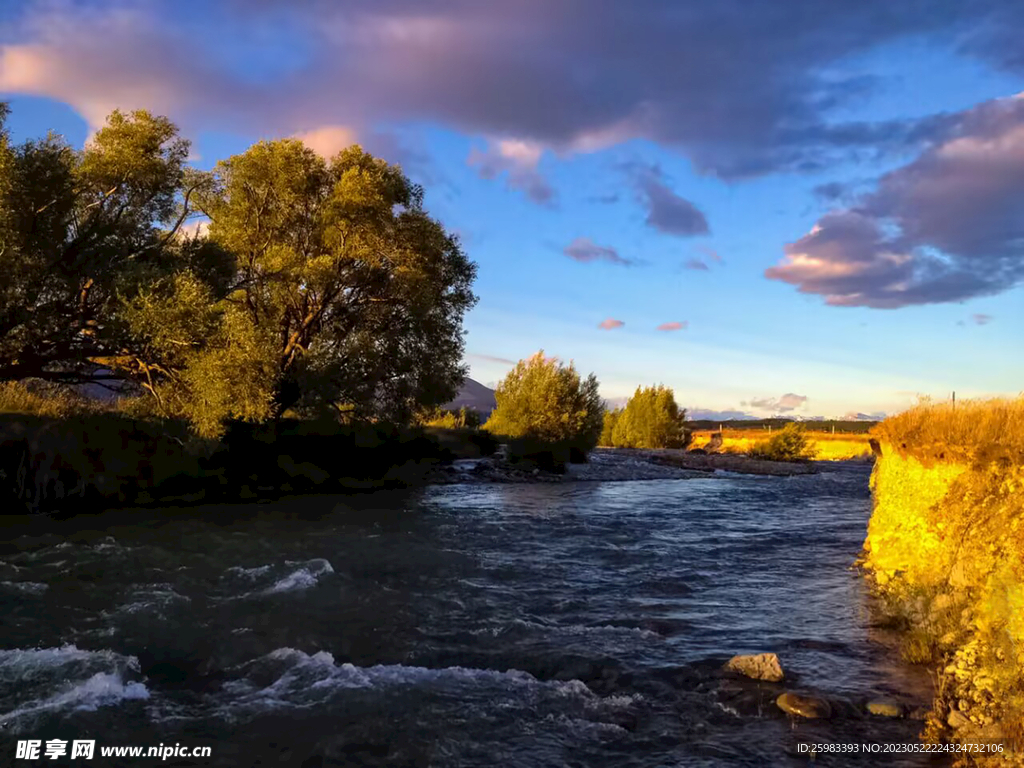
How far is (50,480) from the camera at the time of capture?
31031mm

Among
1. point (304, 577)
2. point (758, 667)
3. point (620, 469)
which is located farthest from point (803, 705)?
point (620, 469)

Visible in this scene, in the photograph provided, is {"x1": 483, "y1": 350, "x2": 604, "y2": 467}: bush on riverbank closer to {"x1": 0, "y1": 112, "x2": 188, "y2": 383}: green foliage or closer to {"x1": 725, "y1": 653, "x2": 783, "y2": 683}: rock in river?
{"x1": 0, "y1": 112, "x2": 188, "y2": 383}: green foliage

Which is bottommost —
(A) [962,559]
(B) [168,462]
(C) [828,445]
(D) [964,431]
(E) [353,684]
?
(E) [353,684]

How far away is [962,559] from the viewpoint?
45.6ft

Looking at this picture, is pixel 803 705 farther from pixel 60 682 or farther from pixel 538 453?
pixel 538 453

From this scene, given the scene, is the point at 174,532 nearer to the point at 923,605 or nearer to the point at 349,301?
the point at 349,301

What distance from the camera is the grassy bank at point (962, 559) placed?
33.0 ft

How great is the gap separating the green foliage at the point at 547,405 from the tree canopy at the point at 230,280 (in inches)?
565

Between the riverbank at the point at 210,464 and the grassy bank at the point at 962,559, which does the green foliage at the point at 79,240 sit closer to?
the riverbank at the point at 210,464

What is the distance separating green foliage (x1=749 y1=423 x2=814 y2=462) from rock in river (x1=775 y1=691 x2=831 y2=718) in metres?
76.5

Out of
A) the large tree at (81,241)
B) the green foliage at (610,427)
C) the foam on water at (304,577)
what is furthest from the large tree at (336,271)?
the green foliage at (610,427)

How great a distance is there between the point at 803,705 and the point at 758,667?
56.2 inches

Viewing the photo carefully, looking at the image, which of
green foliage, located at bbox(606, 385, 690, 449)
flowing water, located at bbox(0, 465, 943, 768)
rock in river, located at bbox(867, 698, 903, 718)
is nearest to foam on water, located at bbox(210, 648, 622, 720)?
flowing water, located at bbox(0, 465, 943, 768)

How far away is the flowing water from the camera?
9805mm
